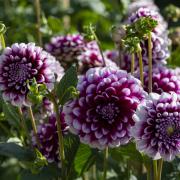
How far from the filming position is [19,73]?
1.18m

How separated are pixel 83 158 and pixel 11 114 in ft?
0.64

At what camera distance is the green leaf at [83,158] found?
131cm

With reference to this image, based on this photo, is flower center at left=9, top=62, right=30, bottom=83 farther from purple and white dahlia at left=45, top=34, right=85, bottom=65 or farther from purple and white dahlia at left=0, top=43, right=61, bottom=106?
purple and white dahlia at left=45, top=34, right=85, bottom=65

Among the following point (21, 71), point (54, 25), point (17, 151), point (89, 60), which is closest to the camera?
point (21, 71)

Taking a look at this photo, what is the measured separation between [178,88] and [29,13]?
6.54 feet

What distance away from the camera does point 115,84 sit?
1121 mm

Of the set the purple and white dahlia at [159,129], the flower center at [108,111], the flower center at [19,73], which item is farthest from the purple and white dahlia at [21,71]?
the purple and white dahlia at [159,129]

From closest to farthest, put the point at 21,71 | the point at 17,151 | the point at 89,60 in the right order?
1. the point at 21,71
2. the point at 17,151
3. the point at 89,60

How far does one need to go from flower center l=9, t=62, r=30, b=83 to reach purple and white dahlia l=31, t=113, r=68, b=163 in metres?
0.18

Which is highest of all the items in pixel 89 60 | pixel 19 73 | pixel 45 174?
pixel 19 73

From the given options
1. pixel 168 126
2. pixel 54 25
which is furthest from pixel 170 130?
pixel 54 25

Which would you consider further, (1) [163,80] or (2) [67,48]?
(2) [67,48]

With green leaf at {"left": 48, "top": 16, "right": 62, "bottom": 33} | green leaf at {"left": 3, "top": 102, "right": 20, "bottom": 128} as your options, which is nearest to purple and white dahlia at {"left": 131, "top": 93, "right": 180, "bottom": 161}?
green leaf at {"left": 3, "top": 102, "right": 20, "bottom": 128}

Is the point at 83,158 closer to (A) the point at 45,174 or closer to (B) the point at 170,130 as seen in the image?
(A) the point at 45,174
